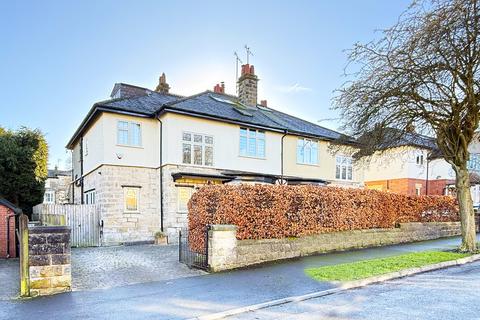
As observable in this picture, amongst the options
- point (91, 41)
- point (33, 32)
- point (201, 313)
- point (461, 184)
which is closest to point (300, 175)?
point (461, 184)

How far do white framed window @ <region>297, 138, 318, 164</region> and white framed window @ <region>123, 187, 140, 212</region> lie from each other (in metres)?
10.5

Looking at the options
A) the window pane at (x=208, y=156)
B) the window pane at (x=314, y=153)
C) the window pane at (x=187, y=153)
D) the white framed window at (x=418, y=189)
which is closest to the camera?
the window pane at (x=187, y=153)

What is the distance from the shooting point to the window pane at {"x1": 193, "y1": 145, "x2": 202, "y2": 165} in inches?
760

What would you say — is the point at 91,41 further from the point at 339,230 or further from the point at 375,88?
the point at 339,230

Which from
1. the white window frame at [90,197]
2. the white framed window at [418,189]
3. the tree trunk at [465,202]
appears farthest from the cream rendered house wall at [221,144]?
the white framed window at [418,189]

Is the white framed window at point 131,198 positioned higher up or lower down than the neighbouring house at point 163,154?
lower down

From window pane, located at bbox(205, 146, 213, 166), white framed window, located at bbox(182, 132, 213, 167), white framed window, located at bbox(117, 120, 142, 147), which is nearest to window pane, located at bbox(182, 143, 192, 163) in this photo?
white framed window, located at bbox(182, 132, 213, 167)

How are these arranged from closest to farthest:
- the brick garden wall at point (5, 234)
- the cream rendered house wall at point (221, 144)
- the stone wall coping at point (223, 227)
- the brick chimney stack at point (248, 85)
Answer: the stone wall coping at point (223, 227)
the brick garden wall at point (5, 234)
the cream rendered house wall at point (221, 144)
the brick chimney stack at point (248, 85)

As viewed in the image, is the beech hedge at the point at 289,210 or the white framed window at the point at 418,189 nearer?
the beech hedge at the point at 289,210

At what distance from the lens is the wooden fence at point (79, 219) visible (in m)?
16.7

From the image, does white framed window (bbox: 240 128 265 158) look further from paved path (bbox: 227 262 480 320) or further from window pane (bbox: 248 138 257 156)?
paved path (bbox: 227 262 480 320)

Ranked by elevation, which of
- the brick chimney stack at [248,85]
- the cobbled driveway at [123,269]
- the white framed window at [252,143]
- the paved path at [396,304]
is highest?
the brick chimney stack at [248,85]

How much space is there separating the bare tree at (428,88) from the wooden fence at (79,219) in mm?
12177

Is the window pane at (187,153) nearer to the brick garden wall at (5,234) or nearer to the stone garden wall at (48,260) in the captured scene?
the brick garden wall at (5,234)
